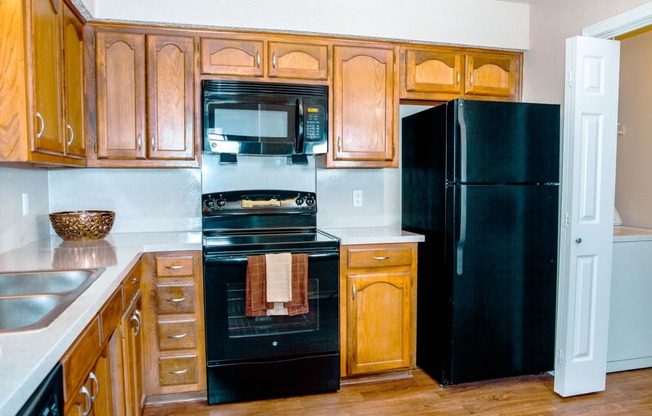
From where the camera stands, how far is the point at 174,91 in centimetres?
262

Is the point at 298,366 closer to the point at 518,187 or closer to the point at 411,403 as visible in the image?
the point at 411,403

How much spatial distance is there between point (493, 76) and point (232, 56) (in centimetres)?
173

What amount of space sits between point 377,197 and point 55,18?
2141 mm

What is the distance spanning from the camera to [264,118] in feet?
8.87

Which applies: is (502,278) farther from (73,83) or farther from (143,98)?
(73,83)

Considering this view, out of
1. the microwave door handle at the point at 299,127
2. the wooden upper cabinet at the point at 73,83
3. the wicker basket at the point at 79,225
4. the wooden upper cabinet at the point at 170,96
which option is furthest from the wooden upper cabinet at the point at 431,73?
the wicker basket at the point at 79,225

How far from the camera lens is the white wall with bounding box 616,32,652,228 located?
3275 mm

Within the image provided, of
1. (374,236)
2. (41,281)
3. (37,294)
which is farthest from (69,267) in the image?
(374,236)

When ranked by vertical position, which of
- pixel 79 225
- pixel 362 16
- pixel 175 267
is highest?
pixel 362 16

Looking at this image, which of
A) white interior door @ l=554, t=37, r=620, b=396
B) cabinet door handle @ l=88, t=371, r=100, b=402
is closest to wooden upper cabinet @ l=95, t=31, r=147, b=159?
cabinet door handle @ l=88, t=371, r=100, b=402

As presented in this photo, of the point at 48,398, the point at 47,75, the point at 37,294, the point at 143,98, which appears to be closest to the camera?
the point at 48,398

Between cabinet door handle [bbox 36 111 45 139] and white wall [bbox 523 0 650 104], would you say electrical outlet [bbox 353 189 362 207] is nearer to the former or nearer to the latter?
white wall [bbox 523 0 650 104]

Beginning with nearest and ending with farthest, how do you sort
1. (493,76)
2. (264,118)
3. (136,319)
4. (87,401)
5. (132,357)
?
(87,401) < (132,357) < (136,319) < (264,118) < (493,76)

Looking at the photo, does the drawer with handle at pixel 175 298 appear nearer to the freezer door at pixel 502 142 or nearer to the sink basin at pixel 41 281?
the sink basin at pixel 41 281
